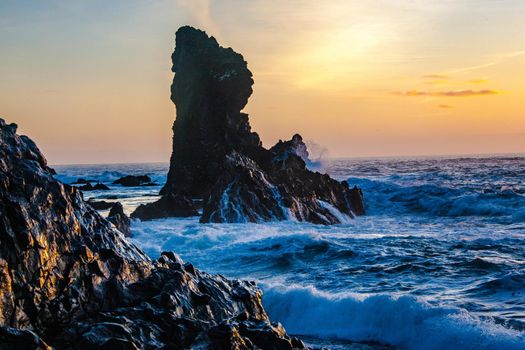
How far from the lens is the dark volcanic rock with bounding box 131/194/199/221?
1427 inches

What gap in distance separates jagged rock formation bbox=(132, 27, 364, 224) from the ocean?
2387 millimetres


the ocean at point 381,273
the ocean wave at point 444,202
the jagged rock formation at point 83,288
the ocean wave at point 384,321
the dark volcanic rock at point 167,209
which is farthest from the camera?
the ocean wave at point 444,202

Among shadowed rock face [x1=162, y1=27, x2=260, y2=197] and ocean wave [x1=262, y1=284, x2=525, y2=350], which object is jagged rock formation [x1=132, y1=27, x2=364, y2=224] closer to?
shadowed rock face [x1=162, y1=27, x2=260, y2=197]

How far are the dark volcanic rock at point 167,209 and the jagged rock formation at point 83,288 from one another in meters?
26.8

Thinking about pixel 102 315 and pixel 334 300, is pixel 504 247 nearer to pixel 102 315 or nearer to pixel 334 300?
pixel 334 300

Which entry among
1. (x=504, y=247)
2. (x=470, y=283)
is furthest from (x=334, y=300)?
(x=504, y=247)

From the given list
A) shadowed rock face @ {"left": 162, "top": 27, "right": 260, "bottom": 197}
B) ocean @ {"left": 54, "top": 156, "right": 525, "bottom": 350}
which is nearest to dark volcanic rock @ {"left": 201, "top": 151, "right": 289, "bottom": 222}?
ocean @ {"left": 54, "top": 156, "right": 525, "bottom": 350}

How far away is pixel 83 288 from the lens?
26.5 ft

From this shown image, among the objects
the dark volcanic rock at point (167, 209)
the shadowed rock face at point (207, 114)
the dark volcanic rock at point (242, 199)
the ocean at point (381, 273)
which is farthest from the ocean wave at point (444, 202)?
the dark volcanic rock at point (167, 209)

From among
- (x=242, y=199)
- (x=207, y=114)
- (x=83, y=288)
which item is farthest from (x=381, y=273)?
(x=207, y=114)

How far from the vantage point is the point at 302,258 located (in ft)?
70.0

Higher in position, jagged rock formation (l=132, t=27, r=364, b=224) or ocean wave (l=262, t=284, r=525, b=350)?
jagged rock formation (l=132, t=27, r=364, b=224)

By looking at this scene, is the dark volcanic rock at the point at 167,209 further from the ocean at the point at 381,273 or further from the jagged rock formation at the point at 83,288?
the jagged rock formation at the point at 83,288

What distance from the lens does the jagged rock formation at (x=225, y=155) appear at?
34594 millimetres
